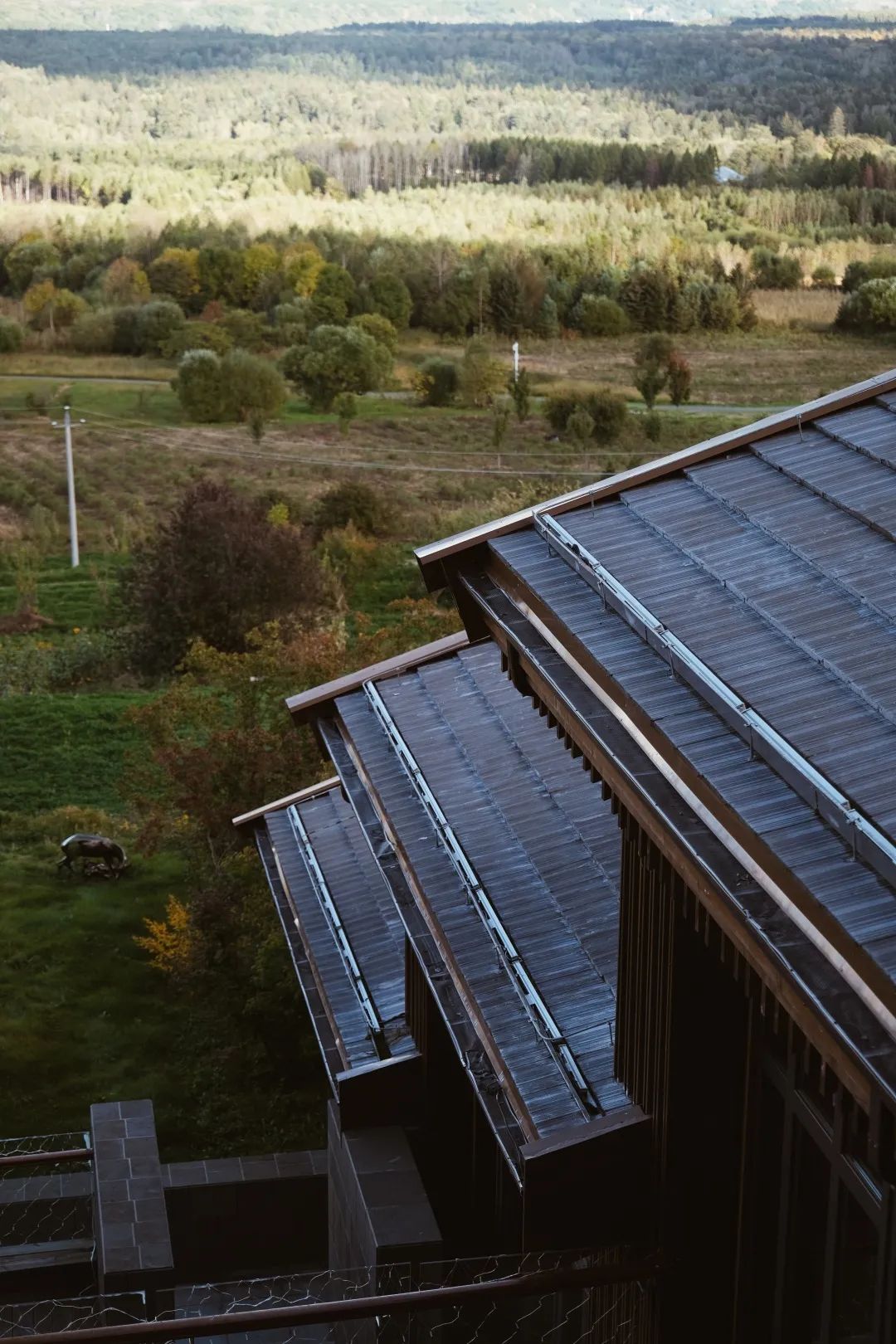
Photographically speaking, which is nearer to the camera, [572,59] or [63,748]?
[63,748]

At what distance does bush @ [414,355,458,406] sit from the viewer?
146 feet

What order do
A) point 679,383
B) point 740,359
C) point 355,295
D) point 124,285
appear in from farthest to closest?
point 124,285
point 355,295
point 740,359
point 679,383

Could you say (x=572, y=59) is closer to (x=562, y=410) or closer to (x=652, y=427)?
(x=562, y=410)

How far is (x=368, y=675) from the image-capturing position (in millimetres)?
10008

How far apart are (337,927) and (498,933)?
2936mm

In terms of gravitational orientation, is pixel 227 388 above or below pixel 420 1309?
below

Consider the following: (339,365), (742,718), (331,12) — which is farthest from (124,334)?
(742,718)

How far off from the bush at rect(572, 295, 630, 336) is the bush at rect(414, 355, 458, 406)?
17.8 ft

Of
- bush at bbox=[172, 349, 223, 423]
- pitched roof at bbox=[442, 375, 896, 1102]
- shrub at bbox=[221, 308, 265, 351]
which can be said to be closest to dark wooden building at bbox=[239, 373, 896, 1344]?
pitched roof at bbox=[442, 375, 896, 1102]

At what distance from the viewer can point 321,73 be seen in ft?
213

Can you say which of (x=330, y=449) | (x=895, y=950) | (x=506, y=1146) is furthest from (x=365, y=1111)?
(x=330, y=449)

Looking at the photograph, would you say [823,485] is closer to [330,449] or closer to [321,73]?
[330,449]

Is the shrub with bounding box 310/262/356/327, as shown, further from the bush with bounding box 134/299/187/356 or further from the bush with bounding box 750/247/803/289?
the bush with bounding box 750/247/803/289

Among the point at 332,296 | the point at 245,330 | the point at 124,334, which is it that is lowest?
the point at 124,334
